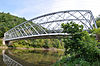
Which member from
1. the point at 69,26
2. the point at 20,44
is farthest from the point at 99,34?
the point at 20,44

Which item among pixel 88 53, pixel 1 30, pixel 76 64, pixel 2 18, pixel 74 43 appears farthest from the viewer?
pixel 2 18

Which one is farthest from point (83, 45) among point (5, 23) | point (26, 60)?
point (5, 23)

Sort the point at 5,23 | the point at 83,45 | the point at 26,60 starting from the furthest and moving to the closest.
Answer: the point at 5,23 → the point at 26,60 → the point at 83,45

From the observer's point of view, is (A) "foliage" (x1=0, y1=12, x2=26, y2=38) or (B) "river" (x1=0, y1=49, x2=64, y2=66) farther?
(A) "foliage" (x1=0, y1=12, x2=26, y2=38)

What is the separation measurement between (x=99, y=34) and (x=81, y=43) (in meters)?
Answer: 1.95

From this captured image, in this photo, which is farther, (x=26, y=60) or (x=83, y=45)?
(x=26, y=60)

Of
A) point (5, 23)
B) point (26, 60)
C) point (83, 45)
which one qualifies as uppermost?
point (5, 23)

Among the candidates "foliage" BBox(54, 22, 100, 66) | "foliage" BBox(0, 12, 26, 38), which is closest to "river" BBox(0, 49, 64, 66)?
"foliage" BBox(54, 22, 100, 66)

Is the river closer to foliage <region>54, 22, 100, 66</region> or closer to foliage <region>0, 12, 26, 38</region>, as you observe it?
foliage <region>54, 22, 100, 66</region>

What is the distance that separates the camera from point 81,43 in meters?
7.48

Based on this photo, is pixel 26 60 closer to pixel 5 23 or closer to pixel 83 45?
pixel 83 45

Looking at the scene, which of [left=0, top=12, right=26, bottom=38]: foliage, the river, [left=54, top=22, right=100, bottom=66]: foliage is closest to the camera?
[left=54, top=22, right=100, bottom=66]: foliage

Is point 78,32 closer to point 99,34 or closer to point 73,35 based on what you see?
point 73,35

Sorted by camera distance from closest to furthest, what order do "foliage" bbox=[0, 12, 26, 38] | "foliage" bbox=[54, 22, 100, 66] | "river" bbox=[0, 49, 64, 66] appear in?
"foliage" bbox=[54, 22, 100, 66], "river" bbox=[0, 49, 64, 66], "foliage" bbox=[0, 12, 26, 38]
